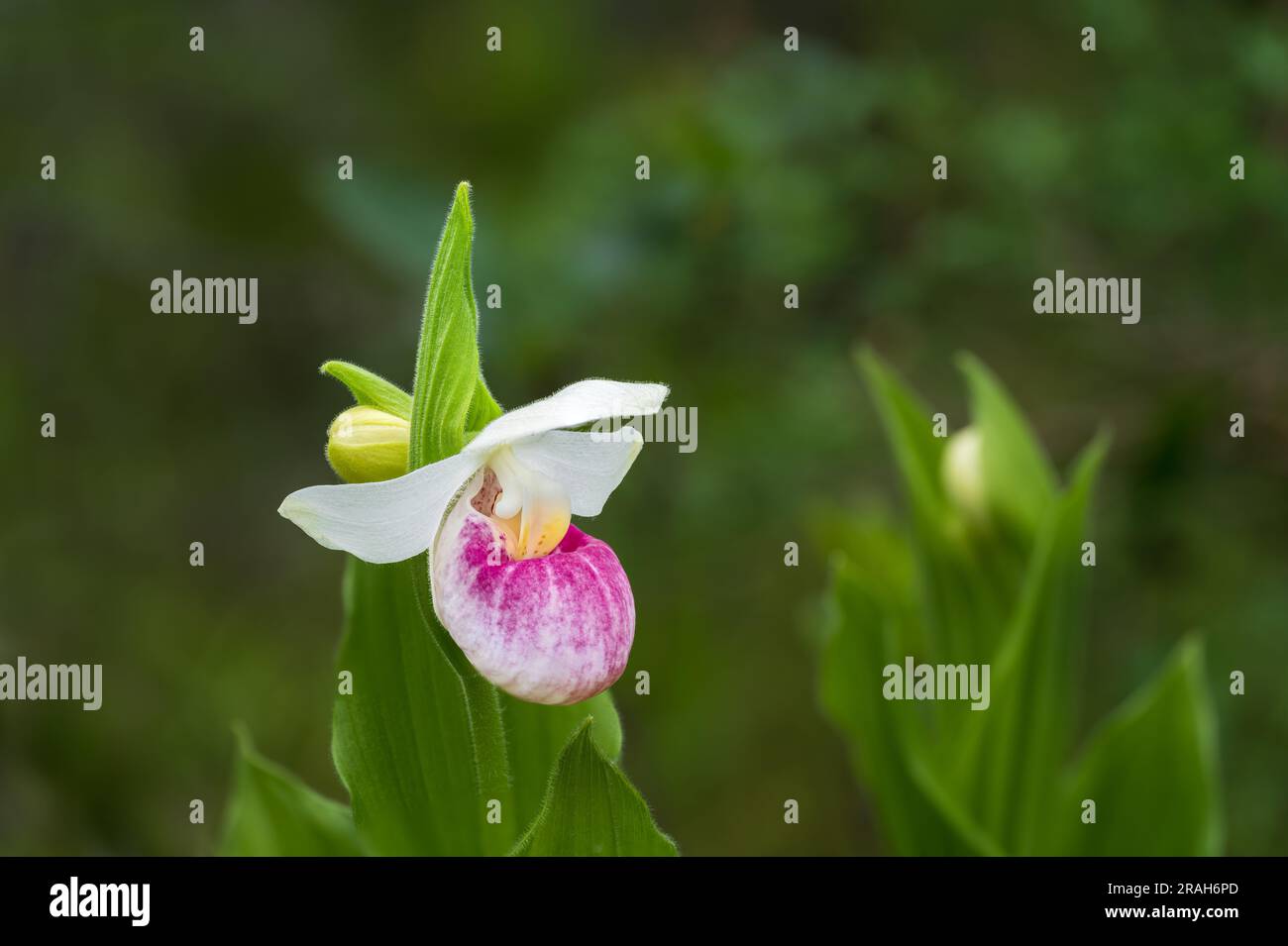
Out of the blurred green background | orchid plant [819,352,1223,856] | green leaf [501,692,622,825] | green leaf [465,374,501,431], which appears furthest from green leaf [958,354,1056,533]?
green leaf [465,374,501,431]

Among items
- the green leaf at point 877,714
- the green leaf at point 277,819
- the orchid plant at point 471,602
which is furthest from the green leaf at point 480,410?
the green leaf at point 877,714

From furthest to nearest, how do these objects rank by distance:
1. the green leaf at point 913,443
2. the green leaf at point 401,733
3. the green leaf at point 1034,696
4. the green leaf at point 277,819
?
the green leaf at point 913,443 < the green leaf at point 1034,696 < the green leaf at point 277,819 < the green leaf at point 401,733

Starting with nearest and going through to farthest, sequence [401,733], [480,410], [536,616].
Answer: [536,616] → [480,410] → [401,733]

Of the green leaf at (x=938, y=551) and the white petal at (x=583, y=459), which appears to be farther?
the green leaf at (x=938, y=551)

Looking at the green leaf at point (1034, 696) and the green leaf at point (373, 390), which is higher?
the green leaf at point (373, 390)

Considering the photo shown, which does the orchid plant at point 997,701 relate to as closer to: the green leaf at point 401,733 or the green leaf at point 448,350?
the green leaf at point 401,733

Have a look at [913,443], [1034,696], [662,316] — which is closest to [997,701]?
[1034,696]

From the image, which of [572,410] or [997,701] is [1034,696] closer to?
[997,701]

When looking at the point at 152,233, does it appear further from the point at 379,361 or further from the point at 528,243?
the point at 528,243
